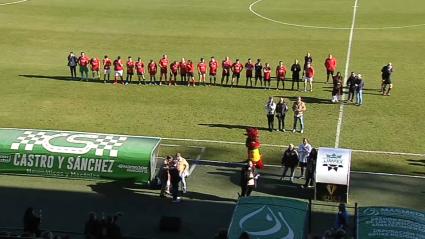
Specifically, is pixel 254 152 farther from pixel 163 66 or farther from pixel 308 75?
pixel 163 66

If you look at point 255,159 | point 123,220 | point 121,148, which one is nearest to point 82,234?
point 123,220

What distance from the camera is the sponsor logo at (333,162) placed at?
21031 millimetres

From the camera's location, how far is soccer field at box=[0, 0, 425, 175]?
92.6 ft

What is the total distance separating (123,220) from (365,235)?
307 inches

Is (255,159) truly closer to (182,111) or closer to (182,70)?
(182,111)

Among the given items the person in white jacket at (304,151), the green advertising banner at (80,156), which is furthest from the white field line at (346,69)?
the green advertising banner at (80,156)

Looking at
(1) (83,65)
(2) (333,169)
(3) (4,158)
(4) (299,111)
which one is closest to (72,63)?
(1) (83,65)

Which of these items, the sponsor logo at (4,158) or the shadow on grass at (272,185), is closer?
the shadow on grass at (272,185)

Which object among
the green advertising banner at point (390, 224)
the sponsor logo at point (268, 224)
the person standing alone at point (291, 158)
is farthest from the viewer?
the person standing alone at point (291, 158)

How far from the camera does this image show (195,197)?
21969mm

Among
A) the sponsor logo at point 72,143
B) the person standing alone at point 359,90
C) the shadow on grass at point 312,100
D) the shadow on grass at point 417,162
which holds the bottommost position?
the shadow on grass at point 417,162

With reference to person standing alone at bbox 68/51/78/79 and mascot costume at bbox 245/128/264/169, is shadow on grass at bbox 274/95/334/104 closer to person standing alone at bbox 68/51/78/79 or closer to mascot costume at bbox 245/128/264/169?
mascot costume at bbox 245/128/264/169

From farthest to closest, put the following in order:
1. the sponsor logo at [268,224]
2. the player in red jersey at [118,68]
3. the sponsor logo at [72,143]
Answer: the player in red jersey at [118,68] < the sponsor logo at [72,143] < the sponsor logo at [268,224]

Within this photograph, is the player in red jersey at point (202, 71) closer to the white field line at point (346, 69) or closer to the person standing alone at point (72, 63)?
the person standing alone at point (72, 63)
